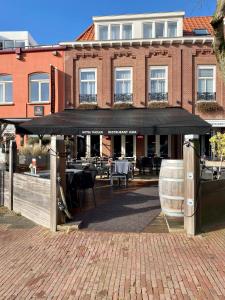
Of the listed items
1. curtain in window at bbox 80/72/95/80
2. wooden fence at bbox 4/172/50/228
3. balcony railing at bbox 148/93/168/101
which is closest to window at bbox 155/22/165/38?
balcony railing at bbox 148/93/168/101

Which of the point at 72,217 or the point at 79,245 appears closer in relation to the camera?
the point at 79,245

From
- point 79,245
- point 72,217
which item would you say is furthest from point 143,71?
point 79,245

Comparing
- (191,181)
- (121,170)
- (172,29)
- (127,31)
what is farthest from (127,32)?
(191,181)

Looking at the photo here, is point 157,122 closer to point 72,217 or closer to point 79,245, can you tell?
point 72,217

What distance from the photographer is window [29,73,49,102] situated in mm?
21422

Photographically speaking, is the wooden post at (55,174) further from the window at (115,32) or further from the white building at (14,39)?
the white building at (14,39)

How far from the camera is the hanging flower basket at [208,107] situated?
20.0 meters

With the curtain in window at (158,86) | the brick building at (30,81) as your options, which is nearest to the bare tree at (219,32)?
the curtain in window at (158,86)

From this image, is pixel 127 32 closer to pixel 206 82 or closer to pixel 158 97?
pixel 158 97

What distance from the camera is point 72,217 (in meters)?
7.39

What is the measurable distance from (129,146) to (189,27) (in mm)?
8698

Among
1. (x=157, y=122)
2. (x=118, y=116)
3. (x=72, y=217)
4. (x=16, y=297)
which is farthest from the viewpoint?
(x=118, y=116)

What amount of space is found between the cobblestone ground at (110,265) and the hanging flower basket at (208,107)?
561 inches

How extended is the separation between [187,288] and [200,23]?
72.5 feet
